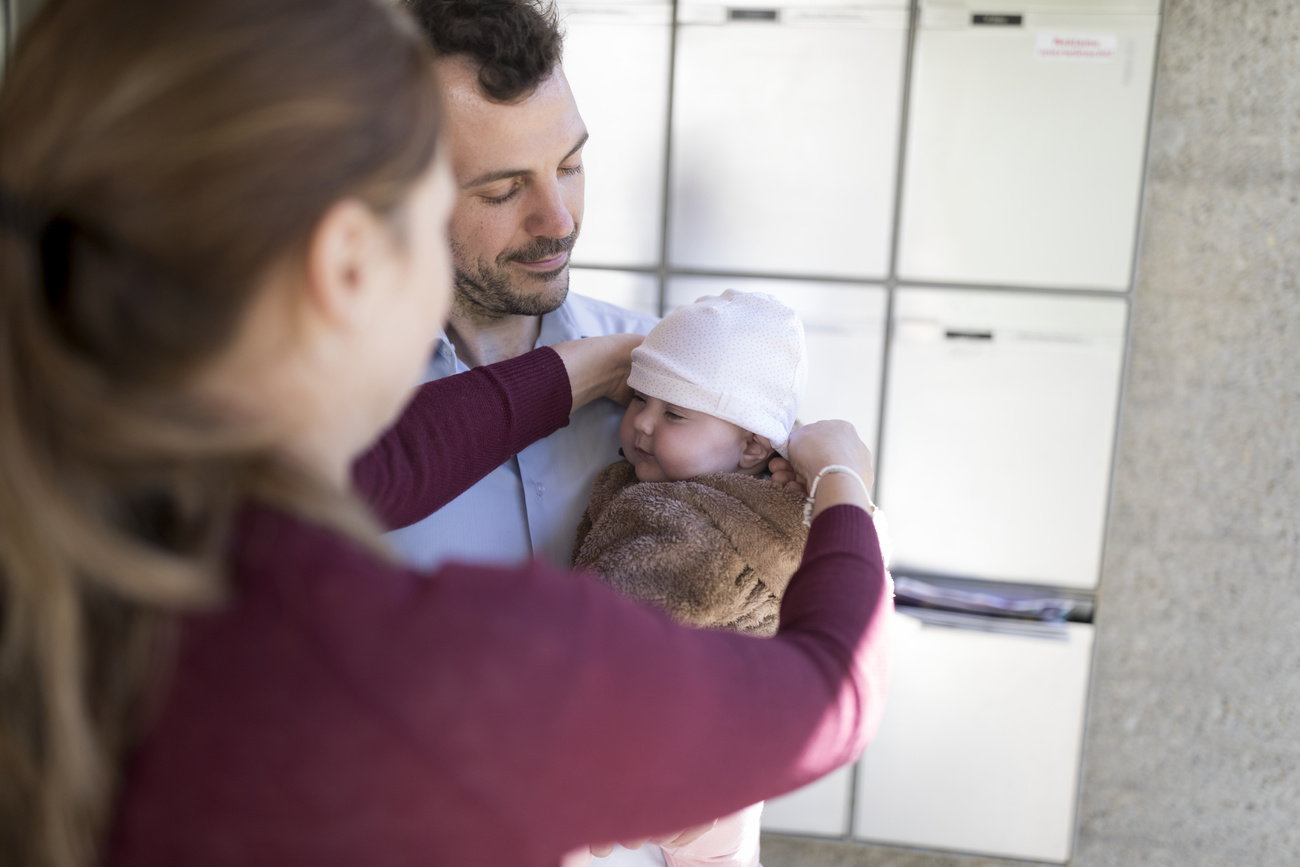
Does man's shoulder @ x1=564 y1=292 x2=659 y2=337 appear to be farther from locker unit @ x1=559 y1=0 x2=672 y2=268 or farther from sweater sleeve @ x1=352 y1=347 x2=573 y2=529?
locker unit @ x1=559 y1=0 x2=672 y2=268

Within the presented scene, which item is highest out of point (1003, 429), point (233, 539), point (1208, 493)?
point (233, 539)

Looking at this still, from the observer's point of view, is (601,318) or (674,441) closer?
(674,441)

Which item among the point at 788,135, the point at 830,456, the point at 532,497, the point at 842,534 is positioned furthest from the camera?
the point at 788,135

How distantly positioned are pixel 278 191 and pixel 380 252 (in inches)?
3.2

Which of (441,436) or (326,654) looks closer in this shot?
(326,654)

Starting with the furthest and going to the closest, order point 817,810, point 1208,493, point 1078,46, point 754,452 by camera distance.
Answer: point 817,810, point 1208,493, point 1078,46, point 754,452

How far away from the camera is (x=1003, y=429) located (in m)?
2.37

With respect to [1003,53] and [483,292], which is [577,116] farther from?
[1003,53]

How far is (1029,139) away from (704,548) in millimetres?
1505

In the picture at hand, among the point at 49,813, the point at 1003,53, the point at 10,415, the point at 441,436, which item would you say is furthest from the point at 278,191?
the point at 1003,53

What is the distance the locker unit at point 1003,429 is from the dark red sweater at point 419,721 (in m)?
1.84

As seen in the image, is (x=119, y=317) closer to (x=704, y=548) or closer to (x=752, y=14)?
(x=704, y=548)

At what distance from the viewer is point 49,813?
52 centimetres

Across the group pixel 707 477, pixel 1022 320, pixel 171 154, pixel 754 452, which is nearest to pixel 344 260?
pixel 171 154
